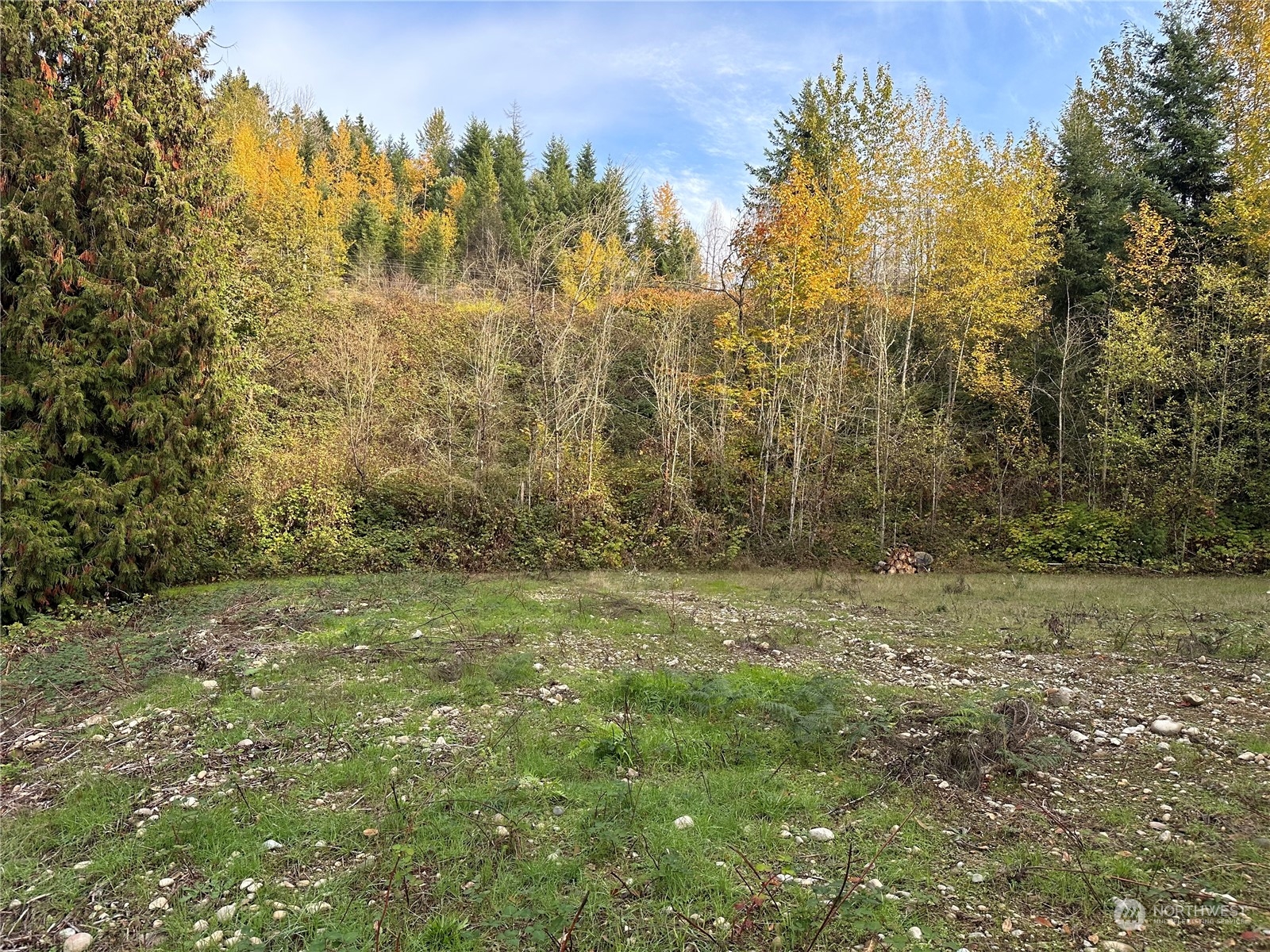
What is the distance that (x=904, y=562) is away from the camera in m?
16.0

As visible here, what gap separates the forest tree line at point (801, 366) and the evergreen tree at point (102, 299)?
3.4 inches

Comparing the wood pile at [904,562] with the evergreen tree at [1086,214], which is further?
the evergreen tree at [1086,214]

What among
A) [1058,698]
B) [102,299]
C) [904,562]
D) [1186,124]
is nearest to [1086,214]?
[1186,124]

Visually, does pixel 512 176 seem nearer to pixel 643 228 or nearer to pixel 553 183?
pixel 553 183

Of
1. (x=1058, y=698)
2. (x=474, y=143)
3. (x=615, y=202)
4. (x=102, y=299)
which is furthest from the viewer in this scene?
(x=474, y=143)

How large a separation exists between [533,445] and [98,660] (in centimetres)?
1051

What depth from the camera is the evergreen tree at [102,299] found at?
806 cm

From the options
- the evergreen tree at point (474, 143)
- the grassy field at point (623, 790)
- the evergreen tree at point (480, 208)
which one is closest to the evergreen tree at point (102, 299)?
the grassy field at point (623, 790)

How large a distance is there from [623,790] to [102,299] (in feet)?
31.4

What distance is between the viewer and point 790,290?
1741 cm

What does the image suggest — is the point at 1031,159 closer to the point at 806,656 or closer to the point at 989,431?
the point at 989,431

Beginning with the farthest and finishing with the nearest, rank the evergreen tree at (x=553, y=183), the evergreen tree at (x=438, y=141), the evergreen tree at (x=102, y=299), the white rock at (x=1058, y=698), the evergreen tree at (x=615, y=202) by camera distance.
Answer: the evergreen tree at (x=438, y=141), the evergreen tree at (x=553, y=183), the evergreen tree at (x=615, y=202), the evergreen tree at (x=102, y=299), the white rock at (x=1058, y=698)

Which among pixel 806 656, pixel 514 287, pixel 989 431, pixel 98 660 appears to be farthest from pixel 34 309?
pixel 989 431

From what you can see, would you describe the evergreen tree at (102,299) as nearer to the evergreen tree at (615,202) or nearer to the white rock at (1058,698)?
the evergreen tree at (615,202)
